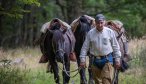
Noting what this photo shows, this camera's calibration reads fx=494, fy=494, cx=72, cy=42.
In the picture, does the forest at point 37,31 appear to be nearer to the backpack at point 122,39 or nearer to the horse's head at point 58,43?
the horse's head at point 58,43

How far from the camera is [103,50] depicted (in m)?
12.3

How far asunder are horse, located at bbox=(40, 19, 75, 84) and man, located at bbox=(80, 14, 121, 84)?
94.7 inches

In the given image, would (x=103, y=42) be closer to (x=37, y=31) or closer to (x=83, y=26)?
(x=83, y=26)

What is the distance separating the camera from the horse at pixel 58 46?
14.9 metres

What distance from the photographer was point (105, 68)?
40.5 ft

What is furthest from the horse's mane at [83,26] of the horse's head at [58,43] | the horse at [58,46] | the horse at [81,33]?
the horse's head at [58,43]

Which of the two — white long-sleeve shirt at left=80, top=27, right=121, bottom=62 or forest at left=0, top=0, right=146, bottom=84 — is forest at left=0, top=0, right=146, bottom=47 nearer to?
forest at left=0, top=0, right=146, bottom=84

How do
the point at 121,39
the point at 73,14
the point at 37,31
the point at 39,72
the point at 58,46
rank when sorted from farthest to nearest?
the point at 37,31
the point at 73,14
the point at 39,72
the point at 121,39
the point at 58,46

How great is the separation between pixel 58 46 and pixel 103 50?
292 cm

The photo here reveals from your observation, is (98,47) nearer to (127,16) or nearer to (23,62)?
(23,62)

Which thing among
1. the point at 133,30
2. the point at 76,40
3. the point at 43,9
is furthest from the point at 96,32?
the point at 43,9

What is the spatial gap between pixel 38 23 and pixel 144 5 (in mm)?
14484

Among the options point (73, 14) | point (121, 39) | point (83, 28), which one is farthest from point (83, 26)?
point (73, 14)

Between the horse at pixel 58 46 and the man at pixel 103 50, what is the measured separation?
2407mm
